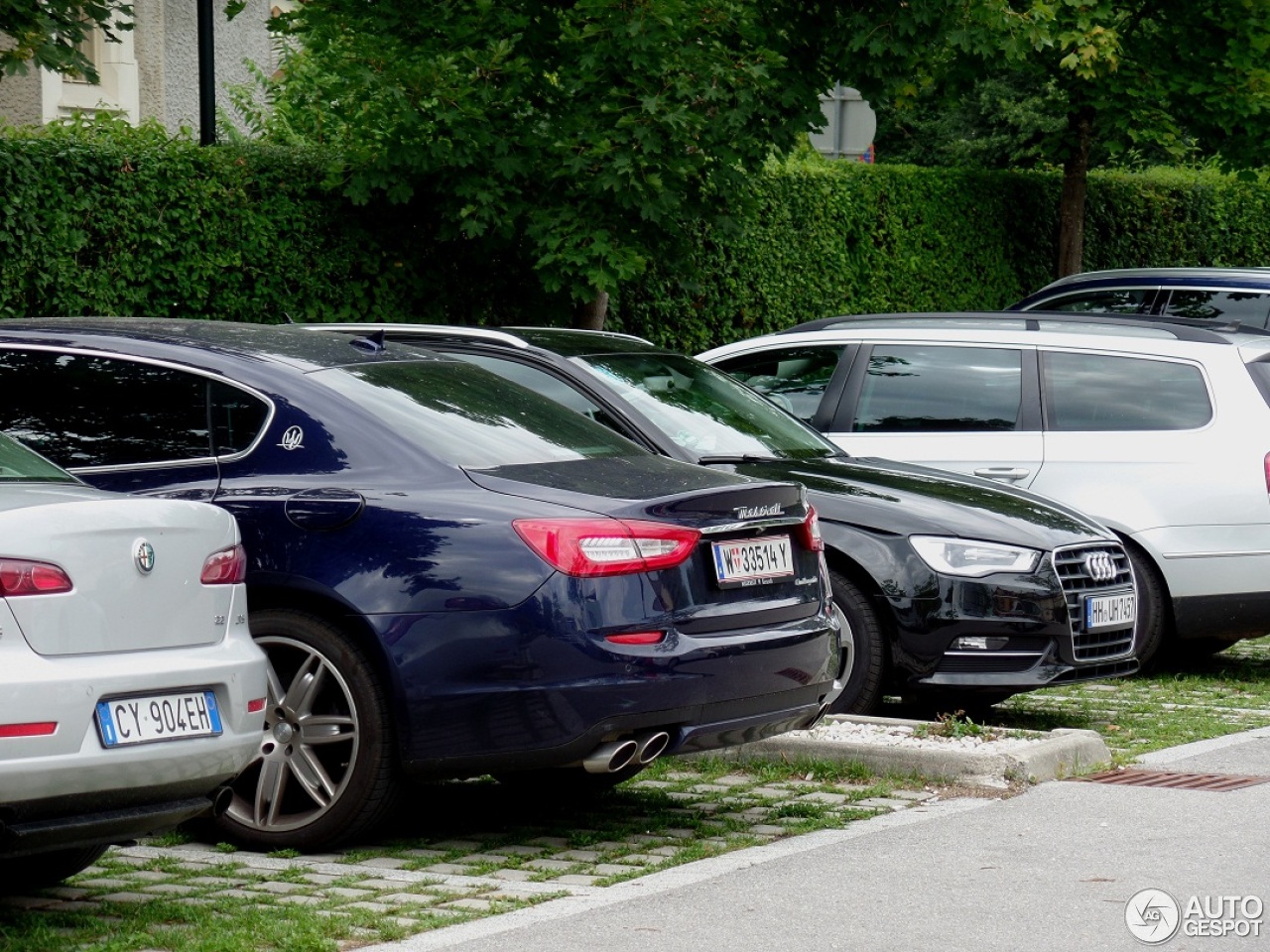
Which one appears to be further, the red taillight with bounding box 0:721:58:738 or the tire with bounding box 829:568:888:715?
the tire with bounding box 829:568:888:715

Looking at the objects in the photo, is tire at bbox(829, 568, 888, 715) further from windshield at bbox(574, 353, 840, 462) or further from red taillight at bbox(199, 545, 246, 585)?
red taillight at bbox(199, 545, 246, 585)

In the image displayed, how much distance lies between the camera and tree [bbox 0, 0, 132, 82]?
10.8 meters

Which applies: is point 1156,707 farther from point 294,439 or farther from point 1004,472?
point 294,439

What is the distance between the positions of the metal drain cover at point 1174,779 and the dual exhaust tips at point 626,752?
84.6 inches

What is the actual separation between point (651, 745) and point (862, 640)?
2354mm

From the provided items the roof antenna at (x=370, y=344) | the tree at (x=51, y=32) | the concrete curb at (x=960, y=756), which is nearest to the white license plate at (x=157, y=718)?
the roof antenna at (x=370, y=344)

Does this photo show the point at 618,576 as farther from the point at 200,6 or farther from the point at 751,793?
the point at 200,6

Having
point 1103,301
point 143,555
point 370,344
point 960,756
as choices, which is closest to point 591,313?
point 1103,301

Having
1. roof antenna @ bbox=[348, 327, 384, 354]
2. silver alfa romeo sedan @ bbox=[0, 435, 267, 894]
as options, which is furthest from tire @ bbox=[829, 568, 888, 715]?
silver alfa romeo sedan @ bbox=[0, 435, 267, 894]

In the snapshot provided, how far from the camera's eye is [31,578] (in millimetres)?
4730

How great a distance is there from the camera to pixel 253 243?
13.3 m

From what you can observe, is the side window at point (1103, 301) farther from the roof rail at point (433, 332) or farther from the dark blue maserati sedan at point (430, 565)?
the dark blue maserati sedan at point (430, 565)

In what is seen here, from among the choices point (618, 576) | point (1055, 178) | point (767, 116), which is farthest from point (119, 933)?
point (1055, 178)

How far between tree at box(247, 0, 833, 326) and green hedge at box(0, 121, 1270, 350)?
603mm
